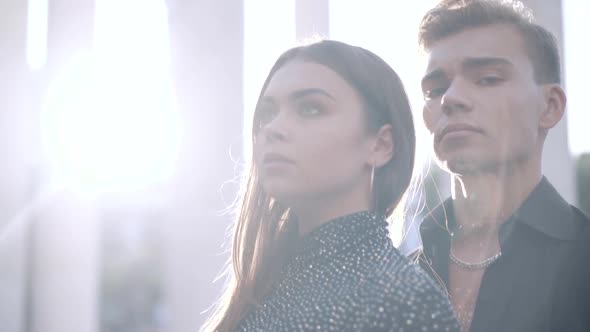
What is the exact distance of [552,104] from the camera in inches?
97.1

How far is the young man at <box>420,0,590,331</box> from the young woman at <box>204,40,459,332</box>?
0.73 ft

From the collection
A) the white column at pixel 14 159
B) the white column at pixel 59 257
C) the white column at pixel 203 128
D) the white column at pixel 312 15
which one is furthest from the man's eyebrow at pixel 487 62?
the white column at pixel 14 159

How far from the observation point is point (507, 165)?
2.36 meters

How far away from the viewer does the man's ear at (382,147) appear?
220 centimetres

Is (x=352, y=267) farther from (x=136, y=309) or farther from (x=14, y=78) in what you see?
(x=136, y=309)

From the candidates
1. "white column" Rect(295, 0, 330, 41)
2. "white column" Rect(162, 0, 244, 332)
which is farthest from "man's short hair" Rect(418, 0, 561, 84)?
"white column" Rect(162, 0, 244, 332)

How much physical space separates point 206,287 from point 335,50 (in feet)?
10.1

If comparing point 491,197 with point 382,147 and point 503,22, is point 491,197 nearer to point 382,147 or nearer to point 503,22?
point 382,147

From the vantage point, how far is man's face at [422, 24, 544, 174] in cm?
231

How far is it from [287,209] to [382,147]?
457mm

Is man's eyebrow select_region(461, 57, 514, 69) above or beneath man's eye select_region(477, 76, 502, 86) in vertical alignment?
above

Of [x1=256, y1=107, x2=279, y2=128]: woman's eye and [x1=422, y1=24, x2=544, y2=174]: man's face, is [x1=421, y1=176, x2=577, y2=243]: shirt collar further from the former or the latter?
[x1=256, y1=107, x2=279, y2=128]: woman's eye

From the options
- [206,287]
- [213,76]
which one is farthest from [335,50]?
[206,287]

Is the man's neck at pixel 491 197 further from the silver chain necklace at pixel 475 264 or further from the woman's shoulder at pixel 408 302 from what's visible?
the woman's shoulder at pixel 408 302
